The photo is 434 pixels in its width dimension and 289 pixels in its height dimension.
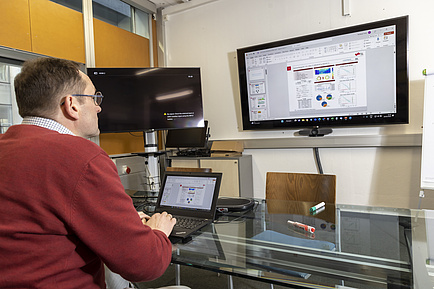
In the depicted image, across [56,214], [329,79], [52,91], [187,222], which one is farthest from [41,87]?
[329,79]

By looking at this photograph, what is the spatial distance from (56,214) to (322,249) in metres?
0.83

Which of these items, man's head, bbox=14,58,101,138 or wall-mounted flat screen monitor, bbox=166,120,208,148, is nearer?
man's head, bbox=14,58,101,138

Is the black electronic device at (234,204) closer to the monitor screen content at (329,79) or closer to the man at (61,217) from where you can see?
the man at (61,217)

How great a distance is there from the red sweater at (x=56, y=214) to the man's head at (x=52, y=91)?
138 mm

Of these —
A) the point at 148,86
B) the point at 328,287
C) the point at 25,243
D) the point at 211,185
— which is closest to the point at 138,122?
the point at 148,86

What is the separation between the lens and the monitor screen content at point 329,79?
108 inches

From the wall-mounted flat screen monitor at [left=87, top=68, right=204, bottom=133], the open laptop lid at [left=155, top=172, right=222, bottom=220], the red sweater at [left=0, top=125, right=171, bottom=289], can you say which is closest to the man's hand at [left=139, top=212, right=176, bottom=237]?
the open laptop lid at [left=155, top=172, right=222, bottom=220]

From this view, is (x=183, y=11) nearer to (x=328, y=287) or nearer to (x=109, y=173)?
(x=109, y=173)

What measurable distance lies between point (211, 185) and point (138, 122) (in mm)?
1768

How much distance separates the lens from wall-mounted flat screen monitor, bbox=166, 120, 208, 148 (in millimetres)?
3709

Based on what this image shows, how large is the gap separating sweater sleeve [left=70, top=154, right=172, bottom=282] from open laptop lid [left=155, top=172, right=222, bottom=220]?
0.60 metres

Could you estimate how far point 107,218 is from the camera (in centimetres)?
79

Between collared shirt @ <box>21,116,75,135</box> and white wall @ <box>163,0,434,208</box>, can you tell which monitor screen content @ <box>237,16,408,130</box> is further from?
collared shirt @ <box>21,116,75,135</box>

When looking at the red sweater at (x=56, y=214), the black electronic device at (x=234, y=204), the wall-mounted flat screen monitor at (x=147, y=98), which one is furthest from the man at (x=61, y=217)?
the wall-mounted flat screen monitor at (x=147, y=98)
